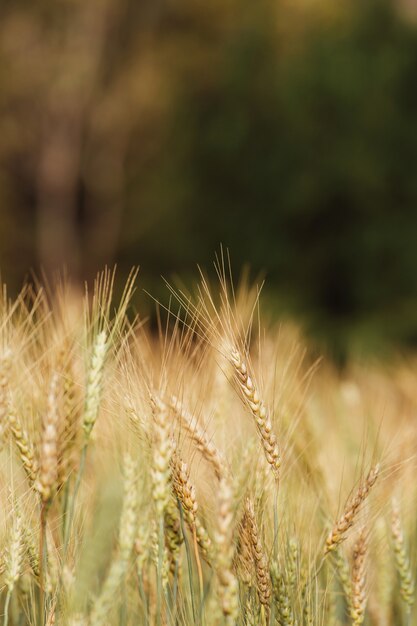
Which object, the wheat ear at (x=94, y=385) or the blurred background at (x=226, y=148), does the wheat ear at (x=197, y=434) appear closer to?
the wheat ear at (x=94, y=385)

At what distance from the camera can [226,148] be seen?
661 cm

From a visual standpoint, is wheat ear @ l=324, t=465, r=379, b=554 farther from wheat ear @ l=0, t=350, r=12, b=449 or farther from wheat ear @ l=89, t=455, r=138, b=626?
wheat ear @ l=0, t=350, r=12, b=449

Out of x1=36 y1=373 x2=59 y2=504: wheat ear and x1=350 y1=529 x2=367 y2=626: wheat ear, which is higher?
x1=36 y1=373 x2=59 y2=504: wheat ear

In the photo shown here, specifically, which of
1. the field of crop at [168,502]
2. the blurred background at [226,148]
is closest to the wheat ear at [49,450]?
the field of crop at [168,502]

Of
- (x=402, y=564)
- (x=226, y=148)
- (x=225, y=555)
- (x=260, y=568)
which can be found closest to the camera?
(x=225, y=555)

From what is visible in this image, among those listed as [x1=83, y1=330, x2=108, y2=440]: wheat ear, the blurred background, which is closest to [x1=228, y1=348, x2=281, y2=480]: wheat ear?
[x1=83, y1=330, x2=108, y2=440]: wheat ear

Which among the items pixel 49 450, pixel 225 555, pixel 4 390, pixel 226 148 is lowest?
pixel 225 555

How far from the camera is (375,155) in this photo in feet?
20.6

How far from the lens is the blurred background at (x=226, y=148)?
244 inches

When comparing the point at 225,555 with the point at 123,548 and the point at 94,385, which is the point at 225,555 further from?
the point at 94,385

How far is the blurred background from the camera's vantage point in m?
6.19

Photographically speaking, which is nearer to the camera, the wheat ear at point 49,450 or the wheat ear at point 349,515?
the wheat ear at point 49,450

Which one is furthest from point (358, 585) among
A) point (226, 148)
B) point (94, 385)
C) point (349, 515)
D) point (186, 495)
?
point (226, 148)

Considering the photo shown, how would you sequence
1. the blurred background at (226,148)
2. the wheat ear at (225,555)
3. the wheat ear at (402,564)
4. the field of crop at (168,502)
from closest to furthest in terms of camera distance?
the wheat ear at (225,555), the field of crop at (168,502), the wheat ear at (402,564), the blurred background at (226,148)
